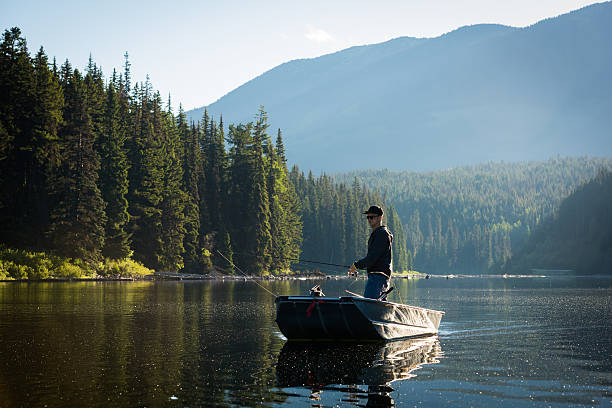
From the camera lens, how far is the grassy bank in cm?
5925

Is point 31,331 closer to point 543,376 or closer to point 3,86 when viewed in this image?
point 543,376

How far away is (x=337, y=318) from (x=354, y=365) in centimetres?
397

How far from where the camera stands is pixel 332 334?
21750mm

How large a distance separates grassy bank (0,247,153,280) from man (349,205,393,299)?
1702 inches

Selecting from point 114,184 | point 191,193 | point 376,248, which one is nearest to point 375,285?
point 376,248

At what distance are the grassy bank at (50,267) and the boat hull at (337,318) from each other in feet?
138

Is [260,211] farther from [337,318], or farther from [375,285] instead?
[337,318]

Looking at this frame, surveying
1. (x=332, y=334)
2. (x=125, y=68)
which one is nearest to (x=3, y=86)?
(x=125, y=68)

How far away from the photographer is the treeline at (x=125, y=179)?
65938 mm

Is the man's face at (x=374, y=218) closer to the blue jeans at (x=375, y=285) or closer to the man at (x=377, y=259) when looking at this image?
the man at (x=377, y=259)

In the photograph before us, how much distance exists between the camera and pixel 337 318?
832 inches

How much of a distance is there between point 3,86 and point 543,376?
59789 mm

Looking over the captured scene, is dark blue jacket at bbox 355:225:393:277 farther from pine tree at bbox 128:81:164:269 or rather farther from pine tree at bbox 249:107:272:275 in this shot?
pine tree at bbox 249:107:272:275

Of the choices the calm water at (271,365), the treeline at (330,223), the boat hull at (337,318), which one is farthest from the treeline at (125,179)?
the boat hull at (337,318)
